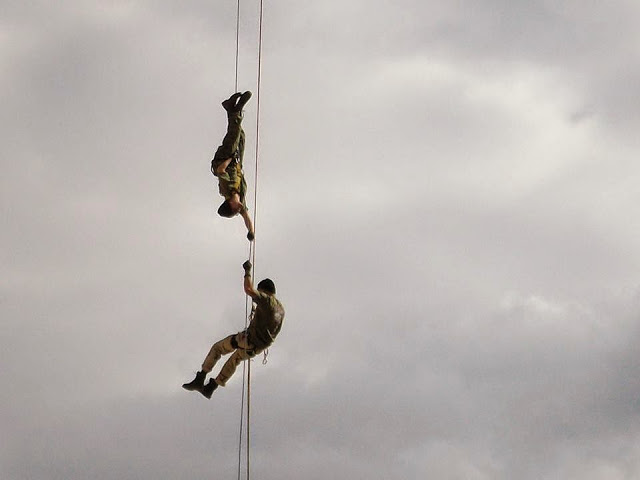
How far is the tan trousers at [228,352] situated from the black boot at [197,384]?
0.09 metres

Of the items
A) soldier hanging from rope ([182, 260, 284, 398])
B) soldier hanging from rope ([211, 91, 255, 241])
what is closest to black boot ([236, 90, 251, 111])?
soldier hanging from rope ([211, 91, 255, 241])

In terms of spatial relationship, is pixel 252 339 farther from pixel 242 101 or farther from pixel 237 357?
pixel 242 101

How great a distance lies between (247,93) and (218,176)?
136 centimetres

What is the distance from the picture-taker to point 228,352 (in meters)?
25.6

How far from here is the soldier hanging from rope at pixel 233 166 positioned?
84.9 ft

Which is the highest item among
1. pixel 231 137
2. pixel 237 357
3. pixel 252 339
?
pixel 231 137

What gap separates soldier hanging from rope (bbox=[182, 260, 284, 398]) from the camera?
25.2 m

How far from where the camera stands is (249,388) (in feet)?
80.6

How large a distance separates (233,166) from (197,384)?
132 inches

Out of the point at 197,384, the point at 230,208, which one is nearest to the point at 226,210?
the point at 230,208

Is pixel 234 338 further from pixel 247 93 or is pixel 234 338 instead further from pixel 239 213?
pixel 247 93

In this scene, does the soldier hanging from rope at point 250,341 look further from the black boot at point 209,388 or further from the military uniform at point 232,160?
the military uniform at point 232,160

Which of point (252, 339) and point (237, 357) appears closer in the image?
point (252, 339)

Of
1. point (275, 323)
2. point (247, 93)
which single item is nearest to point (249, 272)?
point (275, 323)
